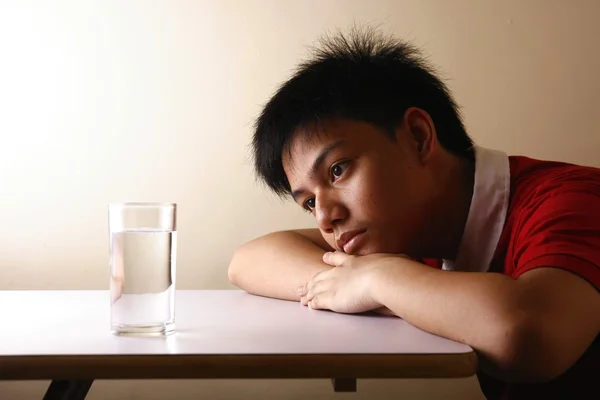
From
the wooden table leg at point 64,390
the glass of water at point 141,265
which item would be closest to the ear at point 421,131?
the glass of water at point 141,265

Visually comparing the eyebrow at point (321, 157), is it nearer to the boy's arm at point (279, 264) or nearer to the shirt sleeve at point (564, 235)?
the boy's arm at point (279, 264)

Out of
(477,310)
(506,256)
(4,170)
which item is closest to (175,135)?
A: (4,170)

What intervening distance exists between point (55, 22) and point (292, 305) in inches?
36.9

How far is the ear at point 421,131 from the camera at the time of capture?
3.55 ft

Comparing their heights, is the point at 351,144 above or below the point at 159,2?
below

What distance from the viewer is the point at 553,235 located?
79 cm

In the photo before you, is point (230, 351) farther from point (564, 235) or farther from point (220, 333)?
point (564, 235)

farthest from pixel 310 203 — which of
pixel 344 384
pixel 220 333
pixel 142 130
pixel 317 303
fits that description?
pixel 142 130

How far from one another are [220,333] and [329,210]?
11.8 inches

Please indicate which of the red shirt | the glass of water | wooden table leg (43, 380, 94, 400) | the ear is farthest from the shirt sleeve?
wooden table leg (43, 380, 94, 400)

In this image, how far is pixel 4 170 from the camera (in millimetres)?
1567

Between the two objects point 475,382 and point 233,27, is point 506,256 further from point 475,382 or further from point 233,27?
point 233,27

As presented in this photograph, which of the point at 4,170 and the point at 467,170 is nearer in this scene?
the point at 467,170

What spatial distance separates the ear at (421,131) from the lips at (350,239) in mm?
166
